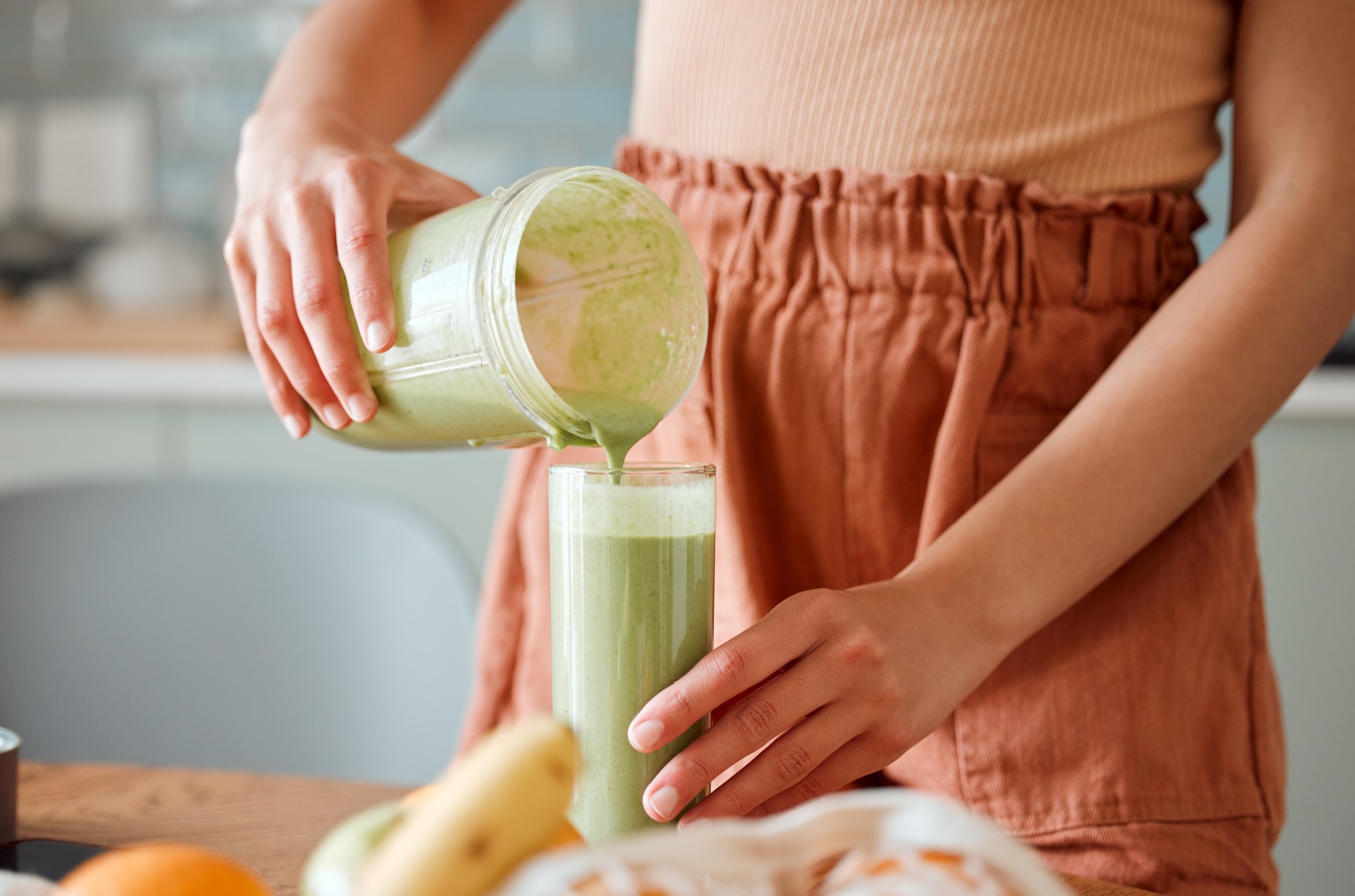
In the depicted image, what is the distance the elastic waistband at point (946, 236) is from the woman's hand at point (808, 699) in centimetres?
23

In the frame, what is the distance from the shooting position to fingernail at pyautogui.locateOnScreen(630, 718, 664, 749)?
1.69 ft

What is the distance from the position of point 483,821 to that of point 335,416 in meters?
0.42

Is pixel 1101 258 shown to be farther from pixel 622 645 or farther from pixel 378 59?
pixel 378 59

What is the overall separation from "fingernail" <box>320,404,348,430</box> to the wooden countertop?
0.21m

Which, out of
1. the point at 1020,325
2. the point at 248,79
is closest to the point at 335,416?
the point at 1020,325

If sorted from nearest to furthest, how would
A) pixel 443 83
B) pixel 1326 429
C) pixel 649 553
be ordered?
pixel 649 553, pixel 443 83, pixel 1326 429

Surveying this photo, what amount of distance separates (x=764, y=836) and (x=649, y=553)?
0.24m

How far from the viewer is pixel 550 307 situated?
557 mm

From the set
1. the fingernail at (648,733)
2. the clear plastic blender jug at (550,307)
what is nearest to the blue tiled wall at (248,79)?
the clear plastic blender jug at (550,307)

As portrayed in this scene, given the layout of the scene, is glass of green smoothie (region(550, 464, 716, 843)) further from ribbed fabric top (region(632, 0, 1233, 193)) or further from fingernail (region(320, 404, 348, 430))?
ribbed fabric top (region(632, 0, 1233, 193))

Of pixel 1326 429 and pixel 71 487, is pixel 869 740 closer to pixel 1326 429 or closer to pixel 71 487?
pixel 71 487

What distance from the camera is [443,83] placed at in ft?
3.23

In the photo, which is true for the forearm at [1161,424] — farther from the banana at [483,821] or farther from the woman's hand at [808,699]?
the banana at [483,821]

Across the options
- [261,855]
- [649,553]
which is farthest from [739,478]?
[261,855]
